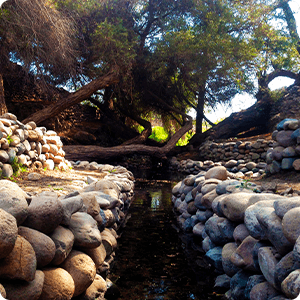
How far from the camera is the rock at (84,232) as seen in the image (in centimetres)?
249

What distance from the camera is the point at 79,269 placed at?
2.31 meters

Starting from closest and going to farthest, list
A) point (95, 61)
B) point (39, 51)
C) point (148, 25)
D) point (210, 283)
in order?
point (210, 283), point (39, 51), point (95, 61), point (148, 25)

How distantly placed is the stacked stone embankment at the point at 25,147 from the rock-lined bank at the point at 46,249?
2.59 metres

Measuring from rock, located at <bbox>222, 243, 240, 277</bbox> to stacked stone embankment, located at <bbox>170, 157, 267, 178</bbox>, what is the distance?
5.49 metres

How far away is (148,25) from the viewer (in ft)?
45.1

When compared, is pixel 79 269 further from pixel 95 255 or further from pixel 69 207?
pixel 69 207

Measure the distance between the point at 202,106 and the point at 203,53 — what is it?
4236mm

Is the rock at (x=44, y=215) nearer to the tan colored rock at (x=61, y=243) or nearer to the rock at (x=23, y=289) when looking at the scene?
the tan colored rock at (x=61, y=243)

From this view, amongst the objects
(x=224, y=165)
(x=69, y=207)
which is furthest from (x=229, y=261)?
(x=224, y=165)

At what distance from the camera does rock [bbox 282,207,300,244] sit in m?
2.03

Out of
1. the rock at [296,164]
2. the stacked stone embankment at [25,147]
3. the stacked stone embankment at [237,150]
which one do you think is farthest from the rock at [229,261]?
the stacked stone embankment at [237,150]

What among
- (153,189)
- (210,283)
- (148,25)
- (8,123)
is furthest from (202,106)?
(210,283)

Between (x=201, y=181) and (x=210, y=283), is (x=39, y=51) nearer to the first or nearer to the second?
(x=201, y=181)

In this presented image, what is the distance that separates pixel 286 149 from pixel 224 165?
6.72m
